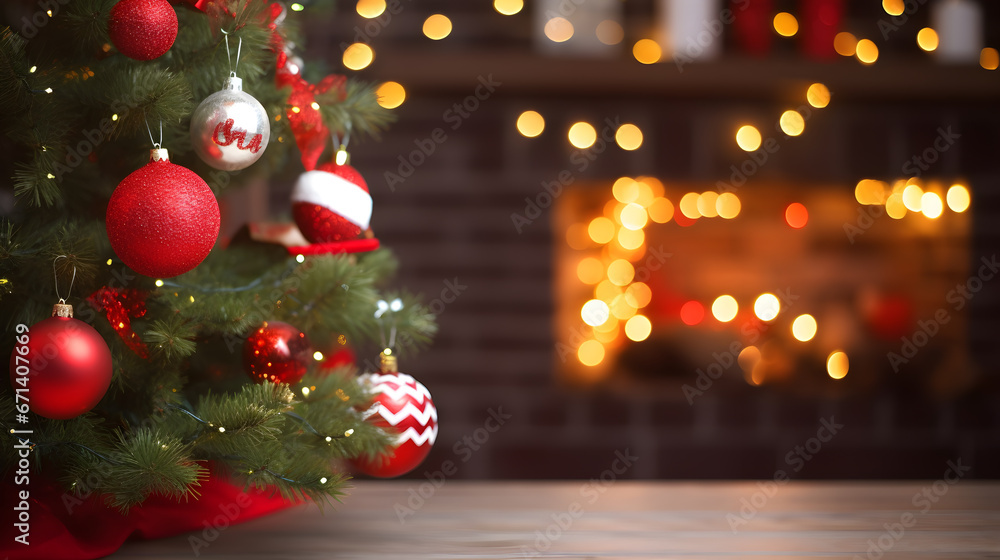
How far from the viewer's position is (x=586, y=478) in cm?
199

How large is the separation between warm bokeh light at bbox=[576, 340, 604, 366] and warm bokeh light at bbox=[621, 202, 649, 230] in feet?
1.22

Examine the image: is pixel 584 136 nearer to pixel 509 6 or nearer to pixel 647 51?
pixel 647 51

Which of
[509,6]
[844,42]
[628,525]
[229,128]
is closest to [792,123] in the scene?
[844,42]

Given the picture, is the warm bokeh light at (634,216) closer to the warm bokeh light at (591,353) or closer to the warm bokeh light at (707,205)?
the warm bokeh light at (707,205)

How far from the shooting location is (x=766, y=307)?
2.19 m

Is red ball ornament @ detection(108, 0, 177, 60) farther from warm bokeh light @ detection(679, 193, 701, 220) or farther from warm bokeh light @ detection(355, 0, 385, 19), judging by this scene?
warm bokeh light @ detection(679, 193, 701, 220)

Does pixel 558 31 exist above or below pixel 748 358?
above

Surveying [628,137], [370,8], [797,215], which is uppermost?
[370,8]

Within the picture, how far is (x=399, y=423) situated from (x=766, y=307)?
64.8 inches

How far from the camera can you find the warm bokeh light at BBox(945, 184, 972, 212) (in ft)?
6.74

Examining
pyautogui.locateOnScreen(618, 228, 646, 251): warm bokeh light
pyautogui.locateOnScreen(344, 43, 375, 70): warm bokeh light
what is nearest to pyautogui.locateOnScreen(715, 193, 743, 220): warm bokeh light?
pyautogui.locateOnScreen(618, 228, 646, 251): warm bokeh light

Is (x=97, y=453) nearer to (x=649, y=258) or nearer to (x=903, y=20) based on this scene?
(x=649, y=258)

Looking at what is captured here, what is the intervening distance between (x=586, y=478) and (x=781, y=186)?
980 mm

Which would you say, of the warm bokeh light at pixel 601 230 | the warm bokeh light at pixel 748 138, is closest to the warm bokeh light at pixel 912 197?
the warm bokeh light at pixel 748 138
